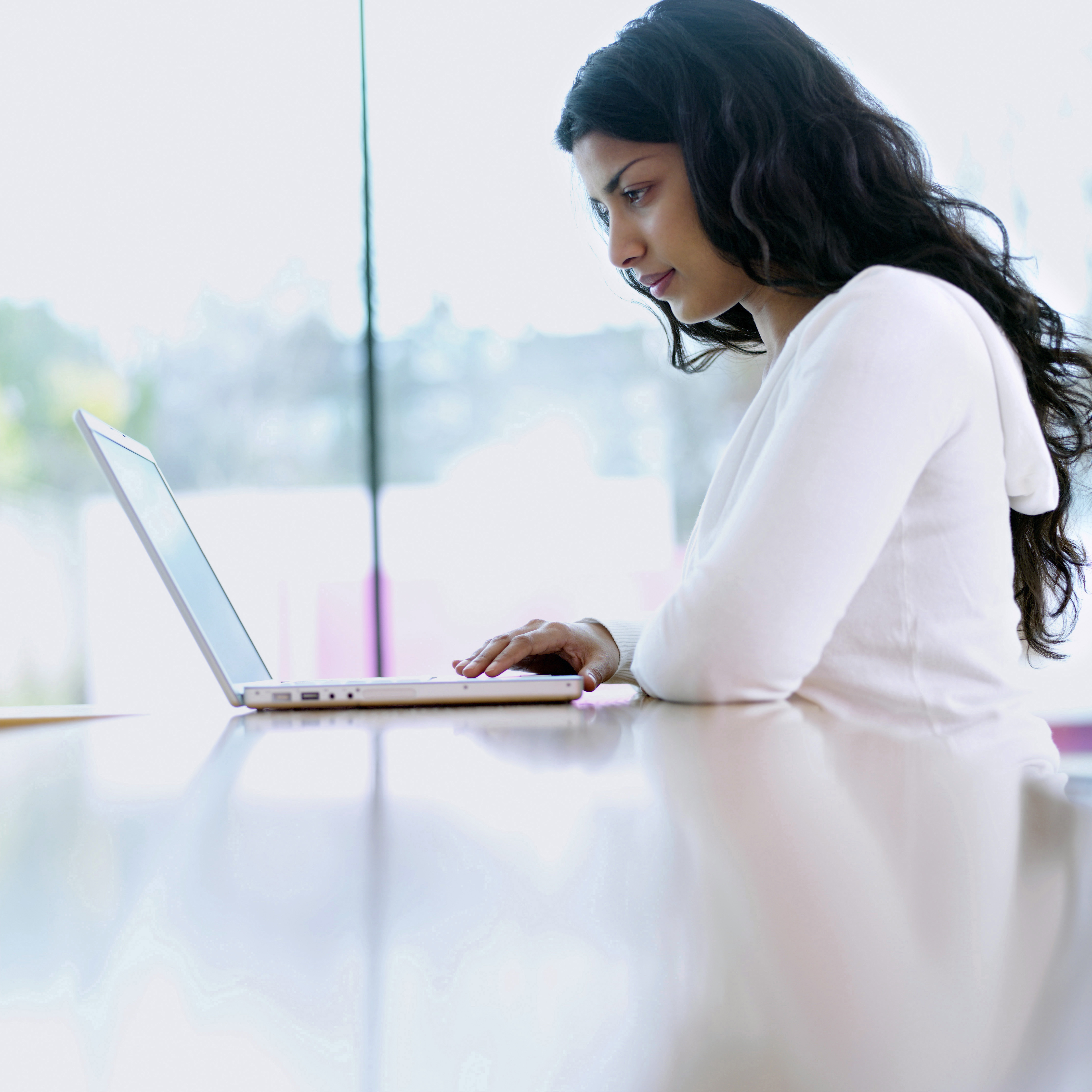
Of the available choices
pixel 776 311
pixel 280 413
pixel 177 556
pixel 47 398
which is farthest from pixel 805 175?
pixel 47 398

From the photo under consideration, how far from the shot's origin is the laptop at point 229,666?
810 mm


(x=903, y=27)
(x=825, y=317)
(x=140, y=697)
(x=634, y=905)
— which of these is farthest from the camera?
(x=140, y=697)

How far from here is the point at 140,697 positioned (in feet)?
9.82

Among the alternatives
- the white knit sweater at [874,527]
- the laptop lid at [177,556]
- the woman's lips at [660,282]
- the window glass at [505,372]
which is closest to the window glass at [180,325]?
the window glass at [505,372]

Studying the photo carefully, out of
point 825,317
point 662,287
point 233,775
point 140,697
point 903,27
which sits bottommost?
point 140,697

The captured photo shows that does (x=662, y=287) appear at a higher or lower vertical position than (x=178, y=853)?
higher

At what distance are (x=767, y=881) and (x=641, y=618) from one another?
2.80ft

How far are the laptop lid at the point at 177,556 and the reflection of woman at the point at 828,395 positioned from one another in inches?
9.6

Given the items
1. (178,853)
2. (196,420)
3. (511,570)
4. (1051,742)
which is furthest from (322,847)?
(196,420)

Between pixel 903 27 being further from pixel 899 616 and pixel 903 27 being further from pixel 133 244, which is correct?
pixel 899 616

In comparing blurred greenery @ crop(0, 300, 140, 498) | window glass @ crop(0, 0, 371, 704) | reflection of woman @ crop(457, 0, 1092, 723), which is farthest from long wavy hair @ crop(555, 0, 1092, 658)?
blurred greenery @ crop(0, 300, 140, 498)

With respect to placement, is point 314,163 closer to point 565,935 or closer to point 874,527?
point 874,527

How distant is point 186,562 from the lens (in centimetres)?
101

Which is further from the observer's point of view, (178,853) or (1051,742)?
(1051,742)
